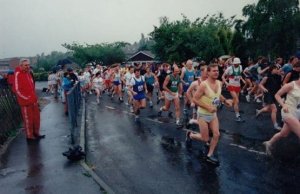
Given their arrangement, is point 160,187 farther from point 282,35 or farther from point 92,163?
point 282,35

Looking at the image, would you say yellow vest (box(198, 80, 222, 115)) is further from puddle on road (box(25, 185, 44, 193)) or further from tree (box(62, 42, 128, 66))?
tree (box(62, 42, 128, 66))

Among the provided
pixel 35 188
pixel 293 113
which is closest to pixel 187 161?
pixel 293 113

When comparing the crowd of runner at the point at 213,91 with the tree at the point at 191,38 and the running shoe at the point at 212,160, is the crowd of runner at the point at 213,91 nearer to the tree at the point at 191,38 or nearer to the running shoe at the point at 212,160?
the running shoe at the point at 212,160

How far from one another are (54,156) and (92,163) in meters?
1.08

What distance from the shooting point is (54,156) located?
8422mm

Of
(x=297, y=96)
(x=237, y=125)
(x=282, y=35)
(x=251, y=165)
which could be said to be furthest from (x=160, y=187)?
(x=282, y=35)

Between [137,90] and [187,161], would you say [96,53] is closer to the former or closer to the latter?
[137,90]

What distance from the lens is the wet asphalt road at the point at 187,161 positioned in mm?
6129

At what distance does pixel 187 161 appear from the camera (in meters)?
7.66

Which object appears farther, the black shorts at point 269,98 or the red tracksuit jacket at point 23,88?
the black shorts at point 269,98

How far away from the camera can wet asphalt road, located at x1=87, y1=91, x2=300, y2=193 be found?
241 inches

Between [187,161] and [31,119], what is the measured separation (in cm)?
478

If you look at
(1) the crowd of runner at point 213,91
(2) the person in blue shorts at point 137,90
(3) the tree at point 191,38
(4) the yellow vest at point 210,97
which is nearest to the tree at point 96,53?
(3) the tree at point 191,38

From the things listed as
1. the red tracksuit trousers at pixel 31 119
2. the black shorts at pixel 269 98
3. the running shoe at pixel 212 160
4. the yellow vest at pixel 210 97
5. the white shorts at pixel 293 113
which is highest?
the yellow vest at pixel 210 97
